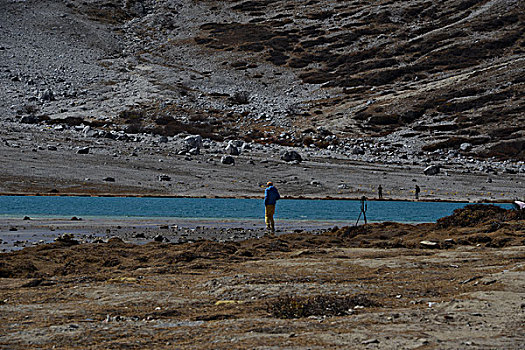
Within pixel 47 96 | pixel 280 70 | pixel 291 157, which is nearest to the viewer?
pixel 291 157

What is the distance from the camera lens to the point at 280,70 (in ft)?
297

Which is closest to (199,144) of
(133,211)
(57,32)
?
(133,211)

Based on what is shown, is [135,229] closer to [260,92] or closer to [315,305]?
[315,305]

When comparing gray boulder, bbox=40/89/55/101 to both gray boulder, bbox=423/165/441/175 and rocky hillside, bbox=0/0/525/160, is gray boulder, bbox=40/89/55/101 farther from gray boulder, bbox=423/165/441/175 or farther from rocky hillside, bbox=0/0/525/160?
gray boulder, bbox=423/165/441/175

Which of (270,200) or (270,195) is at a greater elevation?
(270,195)

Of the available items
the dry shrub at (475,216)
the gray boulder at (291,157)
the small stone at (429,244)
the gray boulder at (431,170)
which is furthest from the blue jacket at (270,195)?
the gray boulder at (431,170)

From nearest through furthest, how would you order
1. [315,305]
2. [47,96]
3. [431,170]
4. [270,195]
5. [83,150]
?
[315,305], [270,195], [83,150], [431,170], [47,96]

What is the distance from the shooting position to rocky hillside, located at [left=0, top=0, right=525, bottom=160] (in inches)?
2559

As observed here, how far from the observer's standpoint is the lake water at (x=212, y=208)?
28.9 m

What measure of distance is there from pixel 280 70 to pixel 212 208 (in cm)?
6077

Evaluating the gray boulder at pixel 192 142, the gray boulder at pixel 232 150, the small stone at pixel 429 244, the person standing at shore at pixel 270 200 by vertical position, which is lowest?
the small stone at pixel 429 244

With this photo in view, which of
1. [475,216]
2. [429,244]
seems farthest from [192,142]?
[429,244]

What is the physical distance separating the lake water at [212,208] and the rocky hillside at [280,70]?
22.9m

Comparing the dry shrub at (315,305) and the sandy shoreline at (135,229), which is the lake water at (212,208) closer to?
the sandy shoreline at (135,229)
